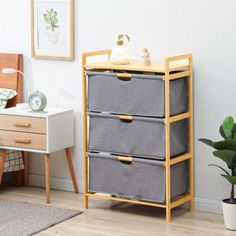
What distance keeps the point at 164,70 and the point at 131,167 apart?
641mm

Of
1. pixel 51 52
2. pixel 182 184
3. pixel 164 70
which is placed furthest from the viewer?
pixel 51 52

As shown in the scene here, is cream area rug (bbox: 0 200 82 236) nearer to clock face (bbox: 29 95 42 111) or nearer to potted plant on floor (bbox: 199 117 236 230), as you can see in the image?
clock face (bbox: 29 95 42 111)

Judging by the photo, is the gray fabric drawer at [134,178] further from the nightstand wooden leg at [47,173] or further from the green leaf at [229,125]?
the green leaf at [229,125]

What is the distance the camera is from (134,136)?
4223 mm

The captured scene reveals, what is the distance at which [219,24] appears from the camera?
4.18 m

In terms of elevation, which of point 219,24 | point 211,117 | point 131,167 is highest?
point 219,24

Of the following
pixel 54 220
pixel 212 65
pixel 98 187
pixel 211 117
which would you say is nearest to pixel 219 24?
pixel 212 65

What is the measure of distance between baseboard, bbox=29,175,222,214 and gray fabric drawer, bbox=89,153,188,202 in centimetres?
13

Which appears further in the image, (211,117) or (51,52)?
(51,52)

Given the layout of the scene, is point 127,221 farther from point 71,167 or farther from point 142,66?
point 142,66

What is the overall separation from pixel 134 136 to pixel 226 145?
580 mm

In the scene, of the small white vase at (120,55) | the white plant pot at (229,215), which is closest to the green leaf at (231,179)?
the white plant pot at (229,215)

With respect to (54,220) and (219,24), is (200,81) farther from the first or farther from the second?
(54,220)

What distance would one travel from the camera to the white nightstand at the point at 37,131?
14.8 feet
